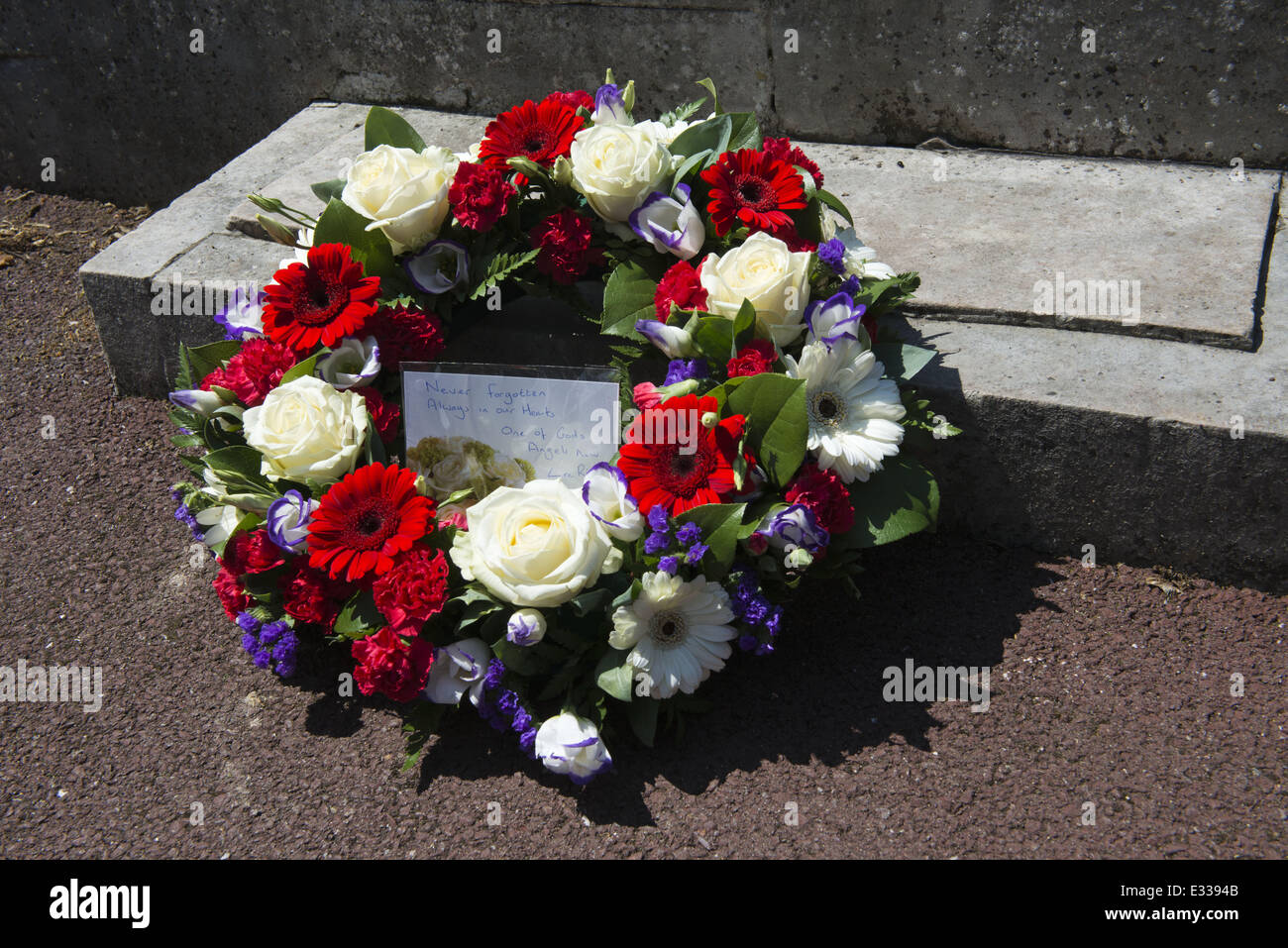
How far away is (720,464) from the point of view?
2.30 m

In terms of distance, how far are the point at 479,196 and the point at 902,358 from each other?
111 cm

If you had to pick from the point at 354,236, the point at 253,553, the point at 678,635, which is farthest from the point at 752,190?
the point at 253,553

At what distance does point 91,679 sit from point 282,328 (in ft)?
3.36

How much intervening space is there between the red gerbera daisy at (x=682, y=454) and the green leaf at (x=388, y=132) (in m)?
1.18

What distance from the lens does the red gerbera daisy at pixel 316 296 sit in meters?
2.53

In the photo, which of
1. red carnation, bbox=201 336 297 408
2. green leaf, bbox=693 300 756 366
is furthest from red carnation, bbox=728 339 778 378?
red carnation, bbox=201 336 297 408

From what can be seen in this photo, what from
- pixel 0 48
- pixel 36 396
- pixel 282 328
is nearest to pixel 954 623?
pixel 282 328

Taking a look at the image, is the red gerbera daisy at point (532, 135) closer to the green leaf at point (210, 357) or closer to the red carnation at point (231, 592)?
the green leaf at point (210, 357)

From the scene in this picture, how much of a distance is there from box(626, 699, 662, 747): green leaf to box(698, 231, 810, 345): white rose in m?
0.86

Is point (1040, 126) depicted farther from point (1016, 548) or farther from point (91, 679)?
point (91, 679)

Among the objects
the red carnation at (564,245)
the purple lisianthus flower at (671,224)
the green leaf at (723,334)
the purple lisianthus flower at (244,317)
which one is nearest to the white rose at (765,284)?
the green leaf at (723,334)

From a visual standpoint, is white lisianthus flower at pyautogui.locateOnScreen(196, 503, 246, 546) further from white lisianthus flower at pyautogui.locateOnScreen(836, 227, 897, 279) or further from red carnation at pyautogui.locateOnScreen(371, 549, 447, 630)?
white lisianthus flower at pyautogui.locateOnScreen(836, 227, 897, 279)

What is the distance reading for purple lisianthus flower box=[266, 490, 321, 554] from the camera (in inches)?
91.7

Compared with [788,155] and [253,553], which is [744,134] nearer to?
[788,155]
